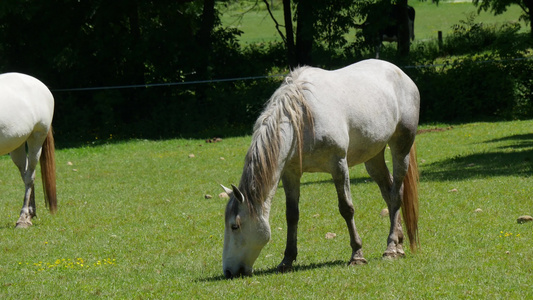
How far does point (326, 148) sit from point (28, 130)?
483 cm

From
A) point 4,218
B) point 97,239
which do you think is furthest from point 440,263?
point 4,218

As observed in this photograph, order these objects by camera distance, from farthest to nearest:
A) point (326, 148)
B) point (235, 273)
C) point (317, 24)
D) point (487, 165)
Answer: point (317, 24), point (487, 165), point (326, 148), point (235, 273)

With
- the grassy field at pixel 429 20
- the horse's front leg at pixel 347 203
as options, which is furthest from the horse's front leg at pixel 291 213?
the grassy field at pixel 429 20

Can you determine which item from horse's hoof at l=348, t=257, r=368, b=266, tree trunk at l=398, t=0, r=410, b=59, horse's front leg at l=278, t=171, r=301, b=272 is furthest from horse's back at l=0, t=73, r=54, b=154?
tree trunk at l=398, t=0, r=410, b=59

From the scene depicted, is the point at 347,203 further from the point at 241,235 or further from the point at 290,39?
the point at 290,39

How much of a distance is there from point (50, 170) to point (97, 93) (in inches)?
475

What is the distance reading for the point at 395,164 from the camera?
7.21m

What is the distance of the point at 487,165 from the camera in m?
12.5

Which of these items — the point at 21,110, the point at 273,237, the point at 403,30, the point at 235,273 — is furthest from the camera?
the point at 403,30

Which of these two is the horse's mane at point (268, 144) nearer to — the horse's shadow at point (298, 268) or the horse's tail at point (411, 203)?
the horse's shadow at point (298, 268)

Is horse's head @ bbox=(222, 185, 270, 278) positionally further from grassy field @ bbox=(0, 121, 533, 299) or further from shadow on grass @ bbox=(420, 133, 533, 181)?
shadow on grass @ bbox=(420, 133, 533, 181)

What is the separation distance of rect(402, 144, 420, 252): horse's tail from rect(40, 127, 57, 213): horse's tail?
5017 mm

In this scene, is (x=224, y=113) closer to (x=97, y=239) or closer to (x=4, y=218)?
(x=4, y=218)

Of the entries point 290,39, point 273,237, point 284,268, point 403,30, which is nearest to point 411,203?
point 284,268
